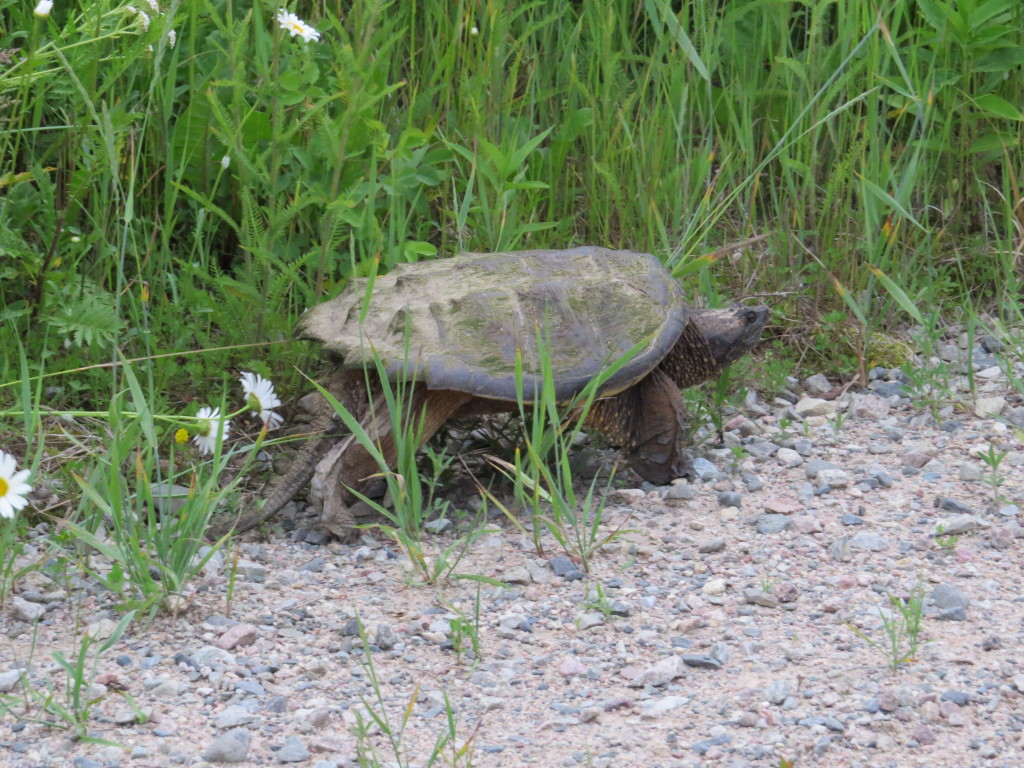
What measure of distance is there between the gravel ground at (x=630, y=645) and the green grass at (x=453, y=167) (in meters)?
0.48

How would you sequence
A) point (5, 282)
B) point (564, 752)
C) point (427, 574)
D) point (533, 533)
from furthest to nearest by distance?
1. point (5, 282)
2. point (533, 533)
3. point (427, 574)
4. point (564, 752)

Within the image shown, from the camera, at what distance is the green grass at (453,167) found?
112 inches

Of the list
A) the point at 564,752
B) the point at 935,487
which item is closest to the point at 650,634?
the point at 564,752

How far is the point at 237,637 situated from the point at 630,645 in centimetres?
71

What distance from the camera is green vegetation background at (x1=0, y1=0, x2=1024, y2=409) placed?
9.46ft

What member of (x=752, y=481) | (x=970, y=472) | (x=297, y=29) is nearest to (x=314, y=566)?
(x=752, y=481)

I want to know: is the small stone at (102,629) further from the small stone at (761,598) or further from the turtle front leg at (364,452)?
the small stone at (761,598)

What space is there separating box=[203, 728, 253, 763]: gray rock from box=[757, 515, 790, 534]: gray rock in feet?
4.27

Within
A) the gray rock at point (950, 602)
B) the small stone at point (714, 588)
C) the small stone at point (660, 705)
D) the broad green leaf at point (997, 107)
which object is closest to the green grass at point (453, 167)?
the broad green leaf at point (997, 107)

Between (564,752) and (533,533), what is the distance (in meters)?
0.79

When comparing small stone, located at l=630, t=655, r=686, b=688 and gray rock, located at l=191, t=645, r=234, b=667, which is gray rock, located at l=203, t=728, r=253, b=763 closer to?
gray rock, located at l=191, t=645, r=234, b=667

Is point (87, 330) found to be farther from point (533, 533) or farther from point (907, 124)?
point (907, 124)

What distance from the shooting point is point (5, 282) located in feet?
9.86

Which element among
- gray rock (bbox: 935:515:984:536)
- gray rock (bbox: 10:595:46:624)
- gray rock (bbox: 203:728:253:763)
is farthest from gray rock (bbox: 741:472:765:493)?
gray rock (bbox: 10:595:46:624)
